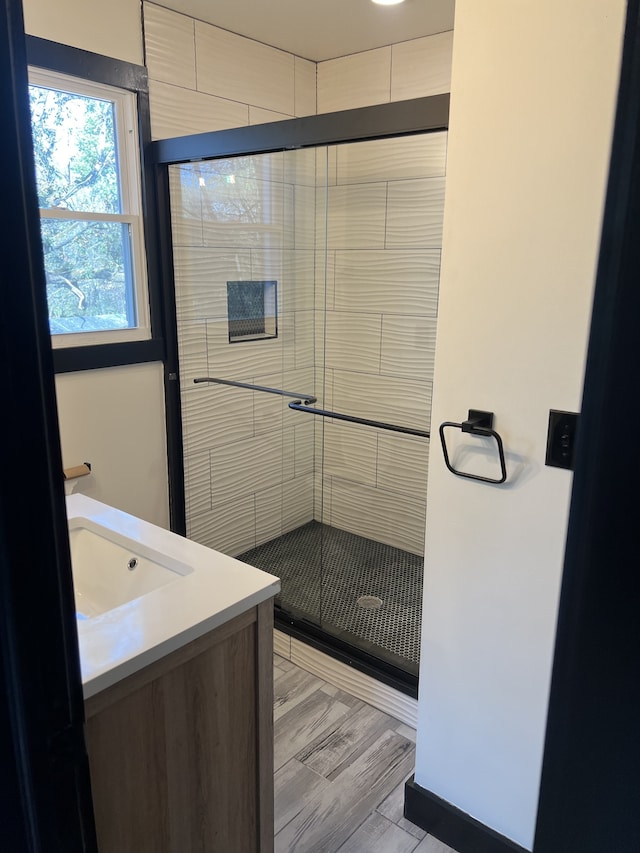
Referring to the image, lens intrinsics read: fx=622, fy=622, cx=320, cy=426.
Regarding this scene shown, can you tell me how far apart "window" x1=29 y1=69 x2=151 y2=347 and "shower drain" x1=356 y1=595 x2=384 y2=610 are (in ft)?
4.56

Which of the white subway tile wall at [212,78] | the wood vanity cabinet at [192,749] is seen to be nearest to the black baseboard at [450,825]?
the wood vanity cabinet at [192,749]

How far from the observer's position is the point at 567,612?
36cm

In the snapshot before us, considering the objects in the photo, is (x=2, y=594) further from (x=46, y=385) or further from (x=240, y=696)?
(x=240, y=696)

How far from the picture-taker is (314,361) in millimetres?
3143

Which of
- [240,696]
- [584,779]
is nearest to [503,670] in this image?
[240,696]

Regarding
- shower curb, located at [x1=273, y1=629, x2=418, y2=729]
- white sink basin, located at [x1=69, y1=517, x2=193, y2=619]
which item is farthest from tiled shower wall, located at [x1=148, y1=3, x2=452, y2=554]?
white sink basin, located at [x1=69, y1=517, x2=193, y2=619]

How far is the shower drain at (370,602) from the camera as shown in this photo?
8.37ft

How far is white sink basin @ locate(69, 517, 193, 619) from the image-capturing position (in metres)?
1.35

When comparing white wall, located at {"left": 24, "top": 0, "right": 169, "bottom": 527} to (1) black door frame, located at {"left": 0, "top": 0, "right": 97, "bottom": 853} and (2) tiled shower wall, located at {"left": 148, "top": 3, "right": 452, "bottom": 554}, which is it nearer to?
(2) tiled shower wall, located at {"left": 148, "top": 3, "right": 452, "bottom": 554}

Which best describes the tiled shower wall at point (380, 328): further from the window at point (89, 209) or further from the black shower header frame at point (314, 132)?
the window at point (89, 209)

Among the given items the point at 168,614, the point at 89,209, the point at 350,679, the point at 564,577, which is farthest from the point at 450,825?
the point at 89,209

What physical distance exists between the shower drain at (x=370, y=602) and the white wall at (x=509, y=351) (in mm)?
917

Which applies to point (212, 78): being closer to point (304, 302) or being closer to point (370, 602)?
point (304, 302)

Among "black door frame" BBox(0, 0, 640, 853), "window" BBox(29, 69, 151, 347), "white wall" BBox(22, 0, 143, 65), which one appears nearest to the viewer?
"black door frame" BBox(0, 0, 640, 853)
